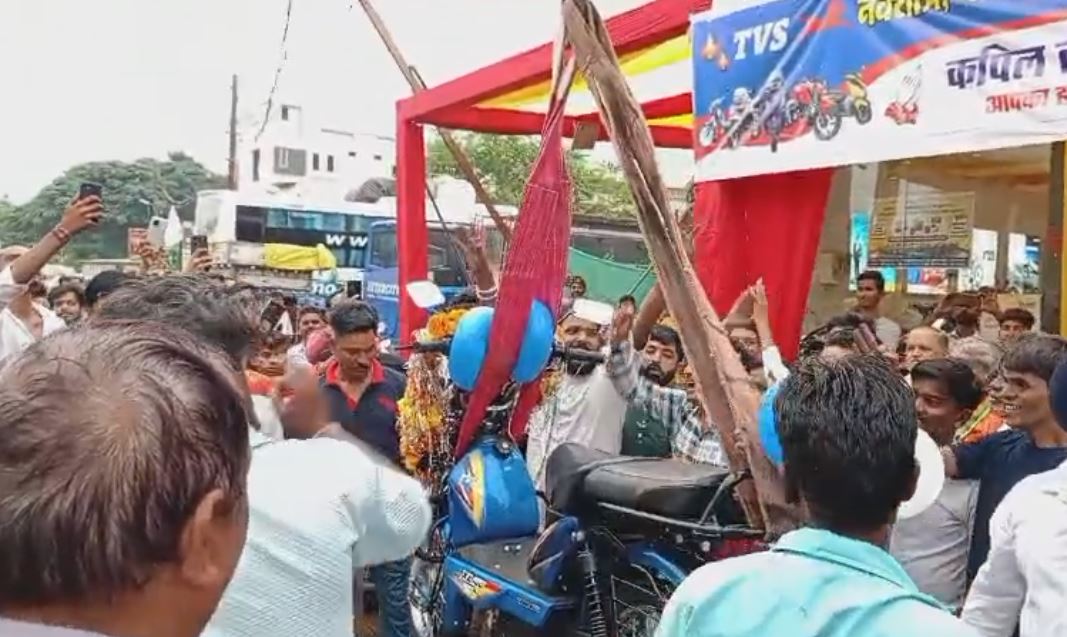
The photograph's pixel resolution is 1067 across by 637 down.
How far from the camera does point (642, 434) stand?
15.5ft

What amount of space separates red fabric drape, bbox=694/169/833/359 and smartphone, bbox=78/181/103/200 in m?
2.67

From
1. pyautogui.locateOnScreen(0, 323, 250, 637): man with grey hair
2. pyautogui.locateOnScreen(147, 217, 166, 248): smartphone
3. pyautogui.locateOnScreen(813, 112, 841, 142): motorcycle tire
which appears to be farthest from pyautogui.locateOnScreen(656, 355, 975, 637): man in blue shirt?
pyautogui.locateOnScreen(147, 217, 166, 248): smartphone

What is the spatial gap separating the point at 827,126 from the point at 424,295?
2.32 m

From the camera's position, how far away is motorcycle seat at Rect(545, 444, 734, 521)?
315 cm

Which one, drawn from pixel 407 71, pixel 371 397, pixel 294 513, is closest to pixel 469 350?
pixel 371 397

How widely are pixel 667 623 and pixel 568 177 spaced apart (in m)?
3.35

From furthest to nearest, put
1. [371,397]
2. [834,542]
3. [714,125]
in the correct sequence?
1. [714,125]
2. [371,397]
3. [834,542]

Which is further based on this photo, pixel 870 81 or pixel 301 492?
pixel 870 81

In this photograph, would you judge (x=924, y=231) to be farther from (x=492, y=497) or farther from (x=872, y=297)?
(x=492, y=497)

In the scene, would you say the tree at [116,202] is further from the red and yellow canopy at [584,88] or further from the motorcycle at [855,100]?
the motorcycle at [855,100]

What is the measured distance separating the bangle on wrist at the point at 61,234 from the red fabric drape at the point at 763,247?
2.77 metres

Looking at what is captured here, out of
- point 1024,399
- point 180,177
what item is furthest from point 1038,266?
point 180,177

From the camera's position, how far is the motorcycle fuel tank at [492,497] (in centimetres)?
402

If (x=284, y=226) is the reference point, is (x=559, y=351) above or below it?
below
